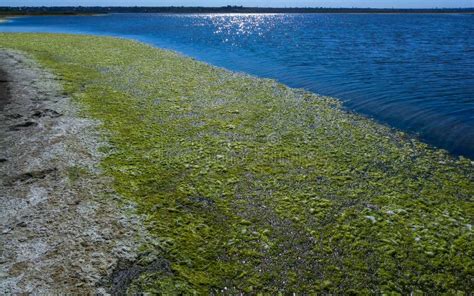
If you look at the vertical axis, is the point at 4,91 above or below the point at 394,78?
above

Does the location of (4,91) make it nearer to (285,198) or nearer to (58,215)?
(58,215)

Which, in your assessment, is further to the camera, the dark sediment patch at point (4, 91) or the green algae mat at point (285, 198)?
the dark sediment patch at point (4, 91)

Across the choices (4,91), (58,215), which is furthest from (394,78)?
(4,91)

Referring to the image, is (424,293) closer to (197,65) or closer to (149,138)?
(149,138)

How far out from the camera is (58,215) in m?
8.47

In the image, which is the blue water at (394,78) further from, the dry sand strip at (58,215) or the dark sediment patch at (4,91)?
the dark sediment patch at (4,91)

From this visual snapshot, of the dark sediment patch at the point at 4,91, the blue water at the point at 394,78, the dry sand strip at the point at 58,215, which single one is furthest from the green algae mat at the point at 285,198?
the dark sediment patch at the point at 4,91

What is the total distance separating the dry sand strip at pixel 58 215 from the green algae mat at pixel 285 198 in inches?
22.5

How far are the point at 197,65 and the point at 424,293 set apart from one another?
25389 mm

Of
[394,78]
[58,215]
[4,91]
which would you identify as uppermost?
[4,91]

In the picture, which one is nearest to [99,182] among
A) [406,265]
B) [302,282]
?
[302,282]

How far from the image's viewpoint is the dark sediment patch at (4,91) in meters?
16.5

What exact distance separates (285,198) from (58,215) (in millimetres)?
5953

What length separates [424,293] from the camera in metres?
6.55
